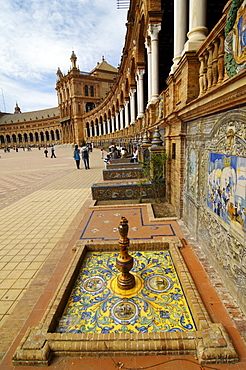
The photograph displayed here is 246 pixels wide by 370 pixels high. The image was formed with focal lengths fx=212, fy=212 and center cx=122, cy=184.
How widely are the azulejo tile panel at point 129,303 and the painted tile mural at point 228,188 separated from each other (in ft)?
3.86

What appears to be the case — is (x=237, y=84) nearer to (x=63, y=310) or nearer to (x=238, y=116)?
(x=238, y=116)

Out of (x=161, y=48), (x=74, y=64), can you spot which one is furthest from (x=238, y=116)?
(x=74, y=64)

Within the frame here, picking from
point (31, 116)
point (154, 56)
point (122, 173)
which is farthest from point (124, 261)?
point (31, 116)

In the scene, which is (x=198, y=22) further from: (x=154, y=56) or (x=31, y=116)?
(x=31, y=116)

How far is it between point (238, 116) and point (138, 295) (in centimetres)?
252

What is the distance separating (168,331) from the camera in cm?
222

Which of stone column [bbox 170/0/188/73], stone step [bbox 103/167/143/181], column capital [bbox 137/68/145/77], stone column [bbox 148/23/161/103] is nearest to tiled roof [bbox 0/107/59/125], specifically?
column capital [bbox 137/68/145/77]

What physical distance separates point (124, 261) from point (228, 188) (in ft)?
5.40

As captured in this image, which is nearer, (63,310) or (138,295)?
(63,310)

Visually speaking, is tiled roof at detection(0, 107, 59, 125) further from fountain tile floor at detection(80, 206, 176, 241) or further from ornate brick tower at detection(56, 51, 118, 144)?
fountain tile floor at detection(80, 206, 176, 241)

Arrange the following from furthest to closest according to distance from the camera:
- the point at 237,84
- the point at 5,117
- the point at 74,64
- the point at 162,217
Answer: the point at 5,117 < the point at 74,64 < the point at 162,217 < the point at 237,84

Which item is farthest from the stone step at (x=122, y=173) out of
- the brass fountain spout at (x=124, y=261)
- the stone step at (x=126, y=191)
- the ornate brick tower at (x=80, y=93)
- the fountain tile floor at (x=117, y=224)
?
the ornate brick tower at (x=80, y=93)

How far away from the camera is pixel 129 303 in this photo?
2650mm

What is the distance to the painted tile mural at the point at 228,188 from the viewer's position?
7.93 ft
